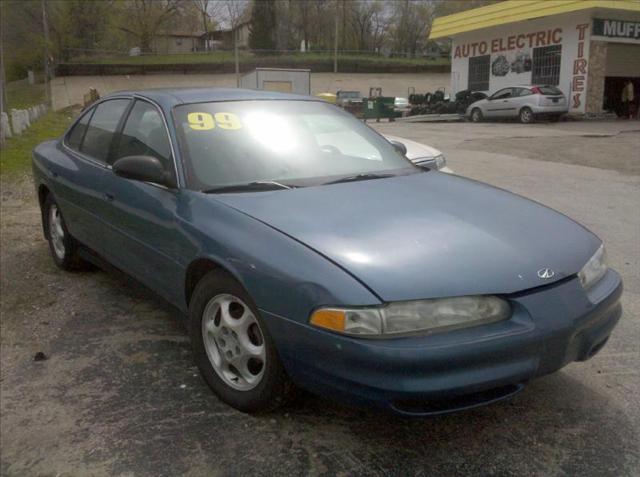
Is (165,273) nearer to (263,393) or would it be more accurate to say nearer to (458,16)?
(263,393)

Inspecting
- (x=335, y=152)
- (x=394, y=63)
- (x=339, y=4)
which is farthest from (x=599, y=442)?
(x=339, y=4)

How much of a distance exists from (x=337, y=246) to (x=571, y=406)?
1.36 meters

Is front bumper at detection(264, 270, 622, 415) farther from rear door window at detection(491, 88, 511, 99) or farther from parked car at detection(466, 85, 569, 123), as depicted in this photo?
rear door window at detection(491, 88, 511, 99)

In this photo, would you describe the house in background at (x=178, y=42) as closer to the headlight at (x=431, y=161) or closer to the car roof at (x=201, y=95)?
the headlight at (x=431, y=161)

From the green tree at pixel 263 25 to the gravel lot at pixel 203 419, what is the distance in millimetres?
67458

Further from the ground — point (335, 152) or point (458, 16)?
point (458, 16)

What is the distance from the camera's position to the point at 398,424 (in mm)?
2691

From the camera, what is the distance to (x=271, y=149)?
134 inches

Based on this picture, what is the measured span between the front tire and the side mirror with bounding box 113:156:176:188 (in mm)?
619

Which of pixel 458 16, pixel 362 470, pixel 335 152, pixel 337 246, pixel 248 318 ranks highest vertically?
pixel 458 16

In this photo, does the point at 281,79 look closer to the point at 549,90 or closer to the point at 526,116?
the point at 526,116

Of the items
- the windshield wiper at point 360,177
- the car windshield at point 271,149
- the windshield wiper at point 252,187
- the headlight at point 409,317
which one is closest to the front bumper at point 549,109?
the car windshield at point 271,149

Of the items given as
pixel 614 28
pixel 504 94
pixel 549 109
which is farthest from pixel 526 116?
pixel 614 28

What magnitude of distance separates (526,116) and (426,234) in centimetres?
2081
